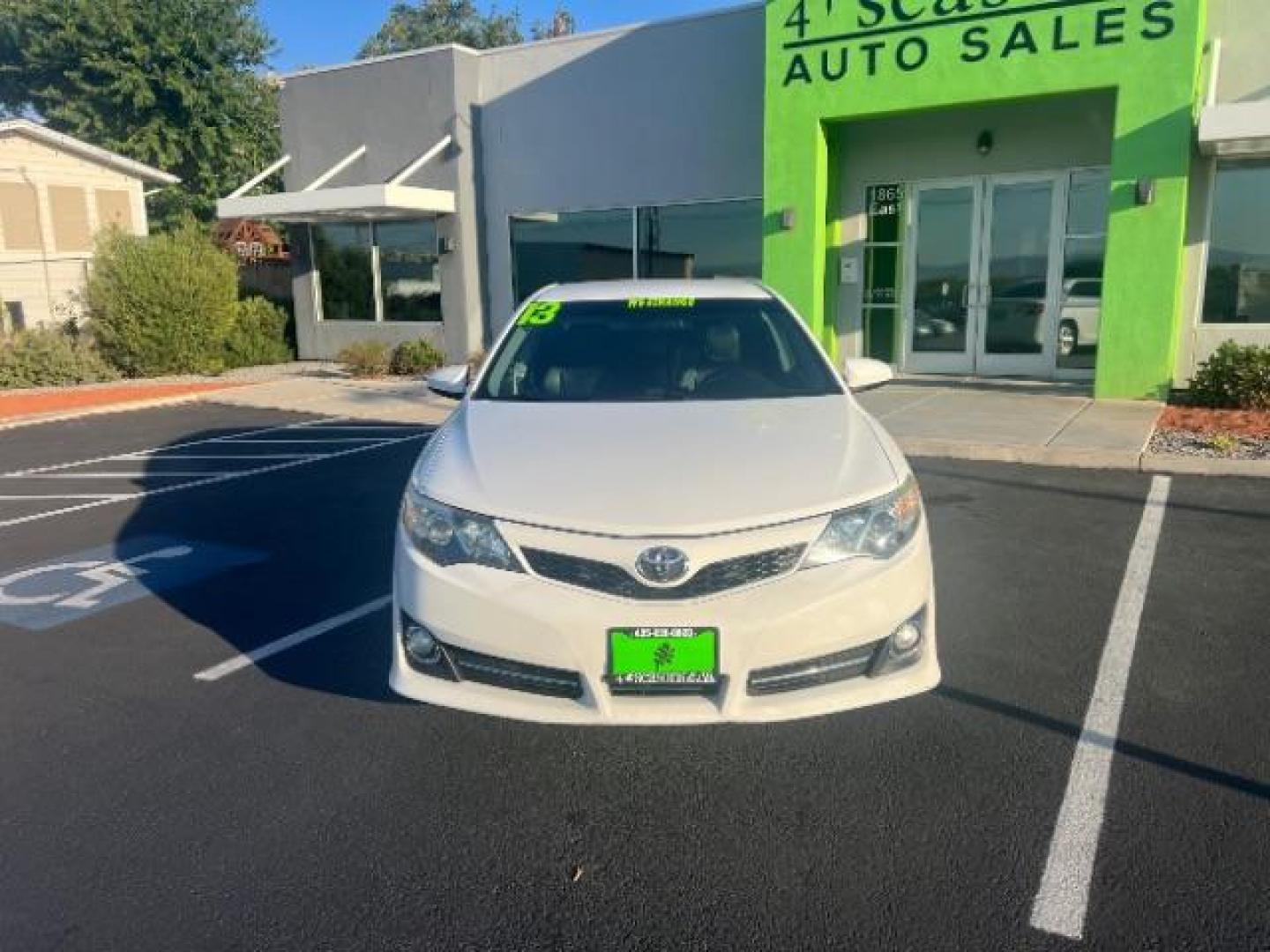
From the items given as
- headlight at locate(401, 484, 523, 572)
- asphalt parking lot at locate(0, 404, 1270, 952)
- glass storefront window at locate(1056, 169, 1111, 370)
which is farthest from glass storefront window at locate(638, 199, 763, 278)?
headlight at locate(401, 484, 523, 572)

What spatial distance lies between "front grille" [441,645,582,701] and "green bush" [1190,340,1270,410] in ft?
31.2

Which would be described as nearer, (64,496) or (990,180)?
(64,496)

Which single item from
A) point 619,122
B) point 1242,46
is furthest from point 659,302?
point 619,122

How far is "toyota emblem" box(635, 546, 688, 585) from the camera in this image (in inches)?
112

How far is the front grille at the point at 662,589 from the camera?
2.86 metres

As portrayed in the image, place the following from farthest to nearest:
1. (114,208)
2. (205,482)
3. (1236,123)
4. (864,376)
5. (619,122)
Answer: (114,208), (619,122), (1236,123), (205,482), (864,376)

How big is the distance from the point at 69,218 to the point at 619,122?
562 inches

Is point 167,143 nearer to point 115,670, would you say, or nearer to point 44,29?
point 44,29

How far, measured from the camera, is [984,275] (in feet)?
41.7

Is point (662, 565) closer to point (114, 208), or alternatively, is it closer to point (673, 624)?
point (673, 624)

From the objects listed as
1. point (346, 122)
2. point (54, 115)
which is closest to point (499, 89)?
point (346, 122)

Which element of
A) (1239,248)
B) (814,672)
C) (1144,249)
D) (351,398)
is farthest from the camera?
(351,398)

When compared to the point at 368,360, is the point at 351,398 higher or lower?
lower

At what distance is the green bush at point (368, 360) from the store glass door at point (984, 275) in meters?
8.57
